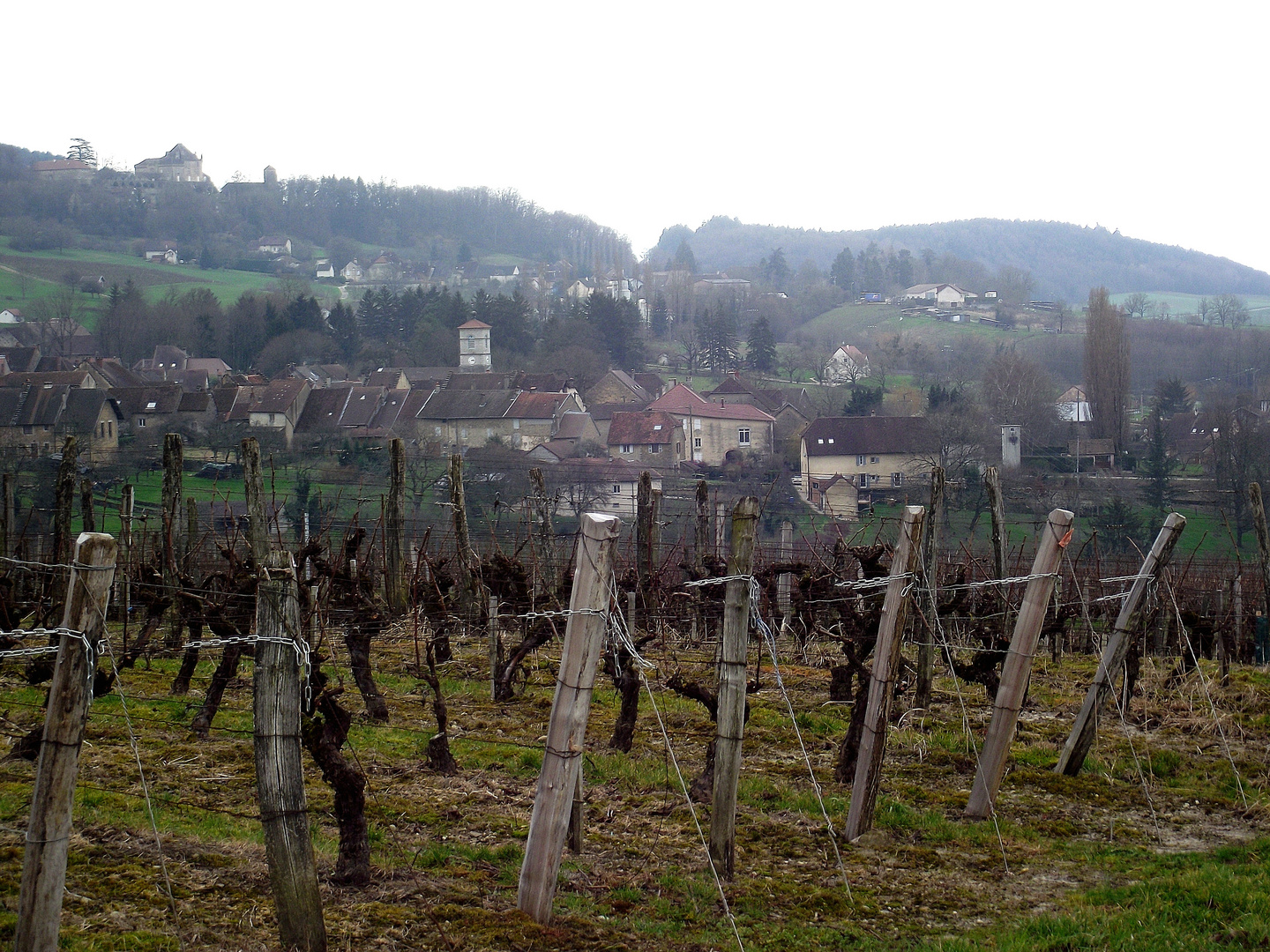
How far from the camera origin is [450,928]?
3.98 metres

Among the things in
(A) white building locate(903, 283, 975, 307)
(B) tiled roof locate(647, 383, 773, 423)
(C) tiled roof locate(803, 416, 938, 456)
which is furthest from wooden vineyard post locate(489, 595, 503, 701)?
(A) white building locate(903, 283, 975, 307)

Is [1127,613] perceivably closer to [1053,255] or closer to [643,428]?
[643,428]

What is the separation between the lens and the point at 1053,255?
184875mm

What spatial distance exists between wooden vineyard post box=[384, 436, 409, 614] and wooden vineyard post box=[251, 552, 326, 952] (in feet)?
26.0

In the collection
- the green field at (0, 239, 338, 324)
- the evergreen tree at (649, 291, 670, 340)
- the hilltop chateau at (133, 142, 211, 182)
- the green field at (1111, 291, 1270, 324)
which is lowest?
the evergreen tree at (649, 291, 670, 340)

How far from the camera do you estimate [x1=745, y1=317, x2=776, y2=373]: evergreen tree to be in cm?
7906

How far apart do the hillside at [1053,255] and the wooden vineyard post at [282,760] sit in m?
172

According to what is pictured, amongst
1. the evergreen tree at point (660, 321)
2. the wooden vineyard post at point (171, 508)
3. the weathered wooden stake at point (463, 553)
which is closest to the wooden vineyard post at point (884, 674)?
the weathered wooden stake at point (463, 553)

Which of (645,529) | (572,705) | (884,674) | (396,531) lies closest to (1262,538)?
(645,529)

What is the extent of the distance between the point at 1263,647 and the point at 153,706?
1222 cm

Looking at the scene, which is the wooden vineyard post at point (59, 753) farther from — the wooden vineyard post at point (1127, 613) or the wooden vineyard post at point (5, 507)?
the wooden vineyard post at point (5, 507)

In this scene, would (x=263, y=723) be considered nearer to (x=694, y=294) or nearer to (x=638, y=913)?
(x=638, y=913)

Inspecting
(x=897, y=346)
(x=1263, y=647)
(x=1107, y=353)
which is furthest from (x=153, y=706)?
(x=897, y=346)

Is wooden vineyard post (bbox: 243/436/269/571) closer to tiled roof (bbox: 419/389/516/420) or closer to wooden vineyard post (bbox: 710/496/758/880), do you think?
wooden vineyard post (bbox: 710/496/758/880)
